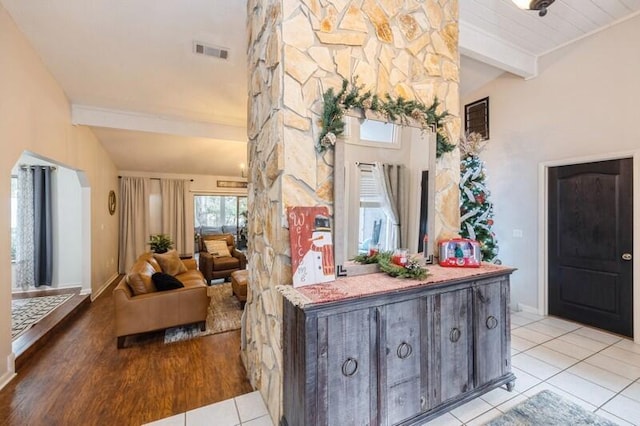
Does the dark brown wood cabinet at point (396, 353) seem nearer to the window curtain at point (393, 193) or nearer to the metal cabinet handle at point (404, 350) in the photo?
the metal cabinet handle at point (404, 350)

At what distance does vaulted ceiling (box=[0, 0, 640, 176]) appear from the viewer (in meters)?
2.50

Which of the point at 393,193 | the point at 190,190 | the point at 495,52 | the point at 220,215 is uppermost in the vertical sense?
the point at 495,52

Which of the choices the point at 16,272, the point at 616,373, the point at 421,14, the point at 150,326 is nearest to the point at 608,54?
the point at 421,14

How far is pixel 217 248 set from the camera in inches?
250

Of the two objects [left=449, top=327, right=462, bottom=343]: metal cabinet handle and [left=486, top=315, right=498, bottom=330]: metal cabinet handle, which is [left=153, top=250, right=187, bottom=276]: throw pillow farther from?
[left=486, top=315, right=498, bottom=330]: metal cabinet handle

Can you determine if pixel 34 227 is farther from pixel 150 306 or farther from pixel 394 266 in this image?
pixel 394 266

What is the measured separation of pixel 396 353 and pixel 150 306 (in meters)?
2.92

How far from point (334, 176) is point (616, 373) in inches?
122

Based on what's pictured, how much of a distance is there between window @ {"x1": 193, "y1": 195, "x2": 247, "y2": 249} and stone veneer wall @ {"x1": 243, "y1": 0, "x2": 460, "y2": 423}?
19.9 feet

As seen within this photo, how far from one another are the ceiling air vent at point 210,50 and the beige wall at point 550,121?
3.96m


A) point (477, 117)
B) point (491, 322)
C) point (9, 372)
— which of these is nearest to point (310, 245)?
point (491, 322)

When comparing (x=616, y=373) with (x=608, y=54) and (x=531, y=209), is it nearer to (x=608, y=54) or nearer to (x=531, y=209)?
(x=531, y=209)

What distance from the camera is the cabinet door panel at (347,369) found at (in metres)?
1.45

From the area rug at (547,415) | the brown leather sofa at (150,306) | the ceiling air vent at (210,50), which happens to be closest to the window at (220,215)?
the brown leather sofa at (150,306)
